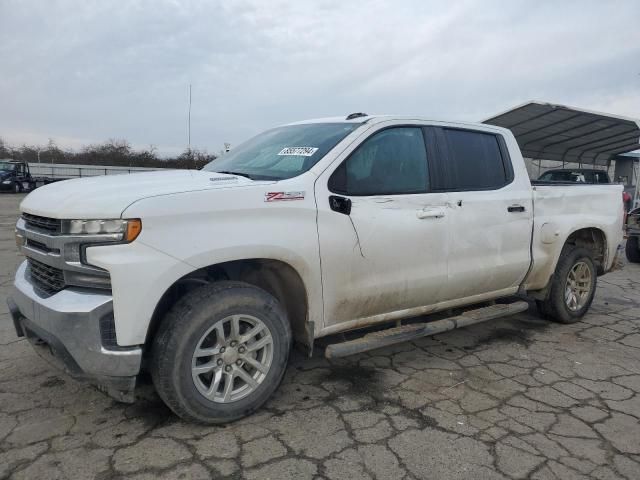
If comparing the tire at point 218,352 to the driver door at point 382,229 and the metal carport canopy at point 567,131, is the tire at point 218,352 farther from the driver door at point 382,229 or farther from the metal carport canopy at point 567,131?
the metal carport canopy at point 567,131

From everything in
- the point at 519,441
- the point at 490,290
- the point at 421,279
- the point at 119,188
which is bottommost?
the point at 519,441

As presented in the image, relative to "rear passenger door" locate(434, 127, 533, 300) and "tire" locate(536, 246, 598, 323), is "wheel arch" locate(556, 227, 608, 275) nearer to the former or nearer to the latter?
"tire" locate(536, 246, 598, 323)

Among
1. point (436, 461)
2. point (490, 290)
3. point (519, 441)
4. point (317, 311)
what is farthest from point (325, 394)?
point (490, 290)

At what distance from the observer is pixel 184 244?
260 centimetres

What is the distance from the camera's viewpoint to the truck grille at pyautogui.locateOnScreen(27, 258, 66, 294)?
2.67m

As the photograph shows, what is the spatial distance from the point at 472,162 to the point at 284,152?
1602 millimetres

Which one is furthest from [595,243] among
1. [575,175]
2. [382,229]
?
[575,175]

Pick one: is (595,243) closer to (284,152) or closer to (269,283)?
(284,152)

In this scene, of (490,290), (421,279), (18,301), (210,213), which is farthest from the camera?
(490,290)

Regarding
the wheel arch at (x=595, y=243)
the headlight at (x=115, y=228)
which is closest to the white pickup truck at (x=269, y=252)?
the headlight at (x=115, y=228)

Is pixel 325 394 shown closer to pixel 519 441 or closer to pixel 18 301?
pixel 519 441

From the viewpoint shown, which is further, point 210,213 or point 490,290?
point 490,290

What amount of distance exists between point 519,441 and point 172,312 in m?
2.08

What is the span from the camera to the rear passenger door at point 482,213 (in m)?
3.83
